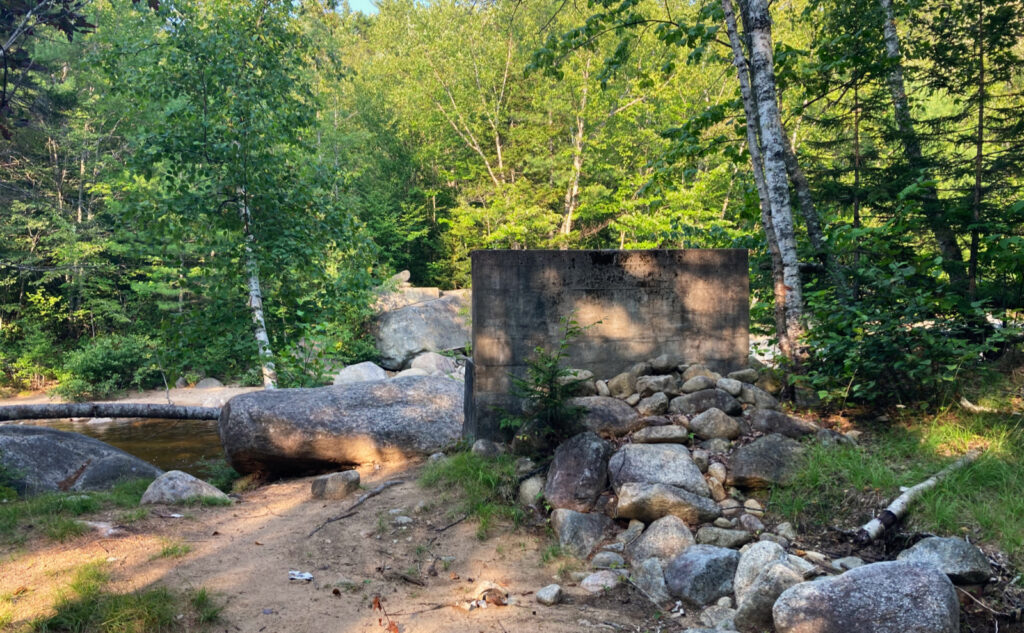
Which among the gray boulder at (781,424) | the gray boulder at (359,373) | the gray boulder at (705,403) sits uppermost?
the gray boulder at (705,403)

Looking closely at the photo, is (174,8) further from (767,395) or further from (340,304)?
(767,395)

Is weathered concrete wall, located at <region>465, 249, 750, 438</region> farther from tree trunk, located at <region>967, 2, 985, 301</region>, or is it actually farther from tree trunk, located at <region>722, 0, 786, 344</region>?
tree trunk, located at <region>967, 2, 985, 301</region>

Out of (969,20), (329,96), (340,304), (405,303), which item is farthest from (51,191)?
(969,20)

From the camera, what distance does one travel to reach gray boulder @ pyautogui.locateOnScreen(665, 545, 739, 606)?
414 cm

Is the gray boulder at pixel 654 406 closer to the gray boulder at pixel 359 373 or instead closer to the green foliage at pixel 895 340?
the green foliage at pixel 895 340

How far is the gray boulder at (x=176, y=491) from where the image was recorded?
634 centimetres

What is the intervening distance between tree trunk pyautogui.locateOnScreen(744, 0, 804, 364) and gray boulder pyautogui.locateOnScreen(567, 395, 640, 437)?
1781 millimetres

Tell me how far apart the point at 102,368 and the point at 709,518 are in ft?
69.9

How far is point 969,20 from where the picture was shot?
770 centimetres

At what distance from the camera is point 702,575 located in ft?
13.8

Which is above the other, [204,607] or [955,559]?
[955,559]

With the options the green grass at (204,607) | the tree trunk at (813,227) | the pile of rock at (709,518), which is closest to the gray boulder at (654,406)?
the pile of rock at (709,518)

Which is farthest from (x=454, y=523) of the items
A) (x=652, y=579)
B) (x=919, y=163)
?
(x=919, y=163)

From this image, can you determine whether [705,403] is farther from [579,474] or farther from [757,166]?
[757,166]
